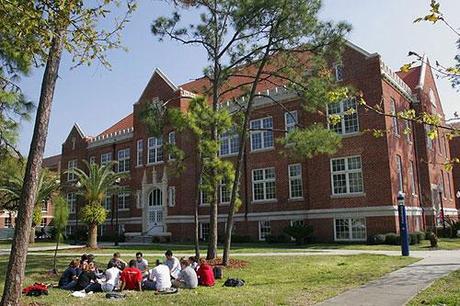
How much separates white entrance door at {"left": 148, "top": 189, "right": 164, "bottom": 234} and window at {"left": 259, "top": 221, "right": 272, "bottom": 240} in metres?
9.83

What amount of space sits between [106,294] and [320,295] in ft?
16.6

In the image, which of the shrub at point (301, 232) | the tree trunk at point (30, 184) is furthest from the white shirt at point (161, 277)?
the shrub at point (301, 232)

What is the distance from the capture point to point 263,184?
31.6 metres

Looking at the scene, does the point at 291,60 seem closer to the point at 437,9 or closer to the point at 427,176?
the point at 437,9

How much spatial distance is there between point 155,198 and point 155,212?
122cm

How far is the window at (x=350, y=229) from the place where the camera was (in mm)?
26750

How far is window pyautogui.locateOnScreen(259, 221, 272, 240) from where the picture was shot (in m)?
30.8

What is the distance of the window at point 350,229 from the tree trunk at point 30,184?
21.3 m

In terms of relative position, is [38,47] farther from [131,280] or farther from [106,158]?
[106,158]

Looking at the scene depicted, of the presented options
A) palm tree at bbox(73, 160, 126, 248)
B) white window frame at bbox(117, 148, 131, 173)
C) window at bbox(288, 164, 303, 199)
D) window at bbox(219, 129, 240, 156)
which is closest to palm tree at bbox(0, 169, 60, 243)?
palm tree at bbox(73, 160, 126, 248)

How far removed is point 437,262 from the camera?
53.4 feet

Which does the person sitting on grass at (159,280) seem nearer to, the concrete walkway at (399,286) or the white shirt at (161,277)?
the white shirt at (161,277)

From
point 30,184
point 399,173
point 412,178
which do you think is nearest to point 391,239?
point 399,173

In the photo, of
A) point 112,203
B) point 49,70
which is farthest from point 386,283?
point 112,203
